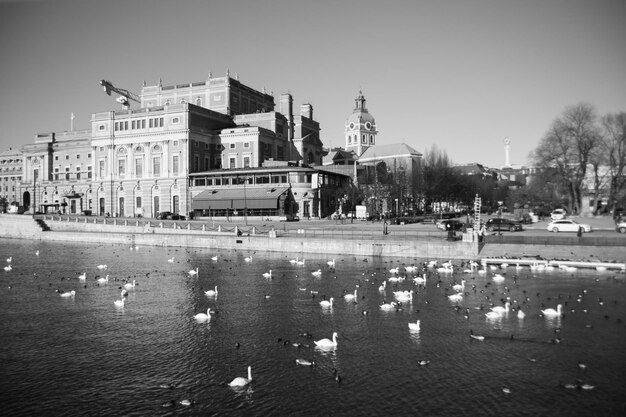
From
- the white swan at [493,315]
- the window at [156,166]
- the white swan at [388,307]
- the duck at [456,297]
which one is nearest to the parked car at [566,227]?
the duck at [456,297]

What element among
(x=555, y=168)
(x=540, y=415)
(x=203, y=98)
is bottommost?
(x=540, y=415)

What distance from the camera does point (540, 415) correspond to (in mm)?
16250

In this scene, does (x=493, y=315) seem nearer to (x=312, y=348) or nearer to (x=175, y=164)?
(x=312, y=348)

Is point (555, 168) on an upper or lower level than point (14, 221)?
upper

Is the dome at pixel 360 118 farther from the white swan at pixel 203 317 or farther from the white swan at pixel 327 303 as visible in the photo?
the white swan at pixel 203 317

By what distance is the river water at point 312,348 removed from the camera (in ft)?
56.6

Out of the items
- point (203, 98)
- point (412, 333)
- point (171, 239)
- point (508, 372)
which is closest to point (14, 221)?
point (171, 239)

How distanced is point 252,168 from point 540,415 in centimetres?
8071

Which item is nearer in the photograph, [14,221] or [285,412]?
[285,412]

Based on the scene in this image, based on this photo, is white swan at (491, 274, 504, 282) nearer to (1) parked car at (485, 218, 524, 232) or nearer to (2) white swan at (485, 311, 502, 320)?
(2) white swan at (485, 311, 502, 320)

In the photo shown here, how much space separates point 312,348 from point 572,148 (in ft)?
221

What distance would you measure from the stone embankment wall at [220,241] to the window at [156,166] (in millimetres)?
22092

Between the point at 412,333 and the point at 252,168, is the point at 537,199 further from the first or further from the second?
the point at 412,333

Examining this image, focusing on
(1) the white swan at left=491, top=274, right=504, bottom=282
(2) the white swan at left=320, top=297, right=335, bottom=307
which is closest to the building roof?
(1) the white swan at left=491, top=274, right=504, bottom=282
